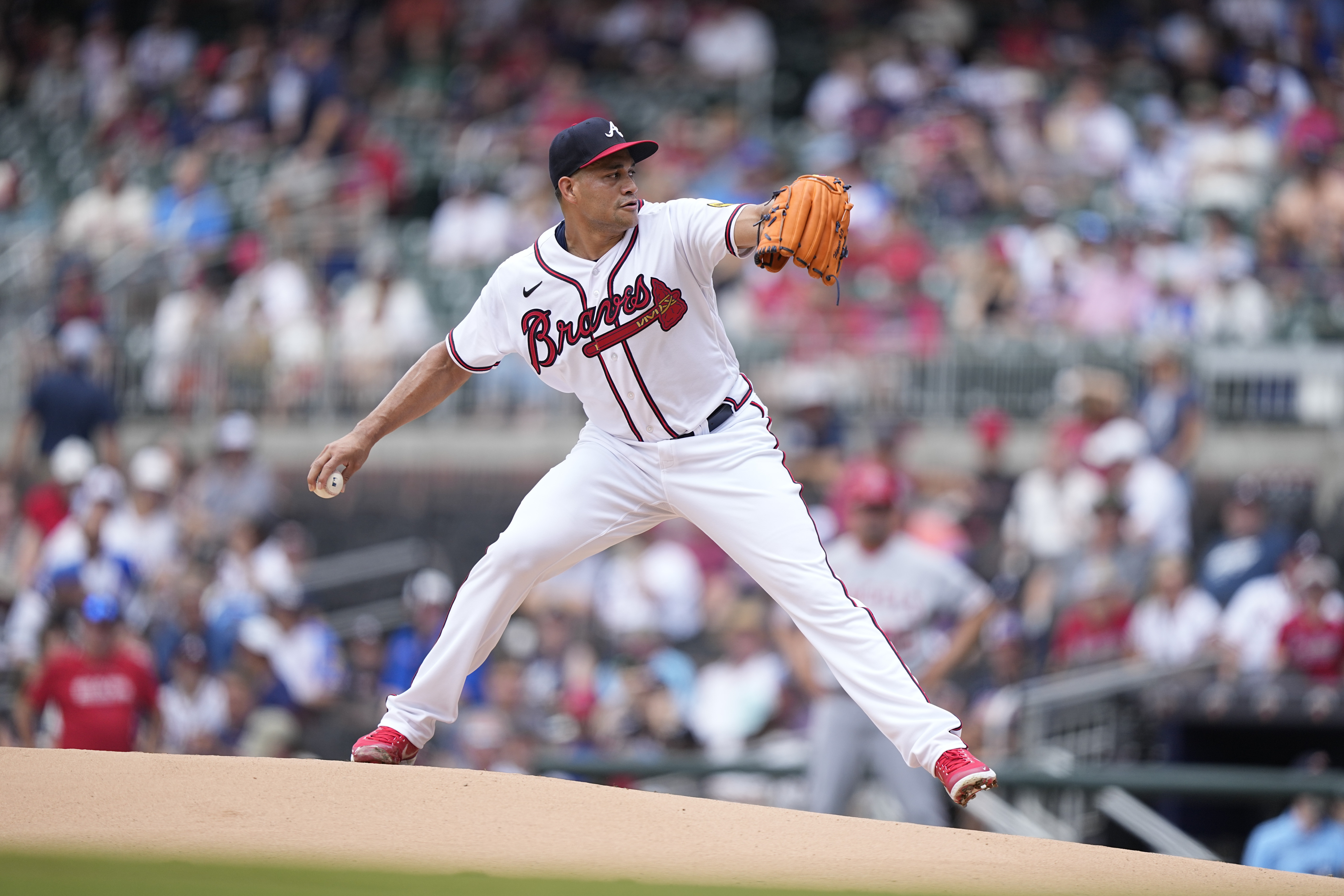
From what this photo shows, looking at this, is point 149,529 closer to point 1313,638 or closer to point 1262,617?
point 1262,617

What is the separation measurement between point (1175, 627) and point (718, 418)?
4152 millimetres

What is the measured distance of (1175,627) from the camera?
314 inches

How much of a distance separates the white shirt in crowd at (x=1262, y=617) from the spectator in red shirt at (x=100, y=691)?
5109mm

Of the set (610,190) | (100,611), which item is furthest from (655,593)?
(610,190)

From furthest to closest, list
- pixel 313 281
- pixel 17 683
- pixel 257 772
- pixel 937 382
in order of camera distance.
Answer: pixel 313 281 < pixel 937 382 < pixel 17 683 < pixel 257 772

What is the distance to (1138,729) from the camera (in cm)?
784

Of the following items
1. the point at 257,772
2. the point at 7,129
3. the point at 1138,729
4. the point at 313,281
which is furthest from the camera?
the point at 7,129

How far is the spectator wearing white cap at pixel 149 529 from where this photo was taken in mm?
10016

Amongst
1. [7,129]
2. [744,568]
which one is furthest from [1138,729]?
[7,129]

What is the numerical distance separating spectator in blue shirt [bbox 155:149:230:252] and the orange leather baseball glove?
937 centimetres

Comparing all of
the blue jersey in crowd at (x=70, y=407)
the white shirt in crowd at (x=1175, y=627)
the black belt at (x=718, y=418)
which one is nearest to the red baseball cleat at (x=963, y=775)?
the black belt at (x=718, y=418)

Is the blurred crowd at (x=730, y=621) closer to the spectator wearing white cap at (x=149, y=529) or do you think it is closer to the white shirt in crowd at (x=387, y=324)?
the spectator wearing white cap at (x=149, y=529)

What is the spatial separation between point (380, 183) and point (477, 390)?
8.96ft

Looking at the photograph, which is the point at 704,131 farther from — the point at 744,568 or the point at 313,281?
the point at 744,568
